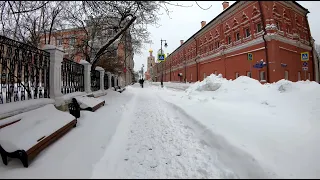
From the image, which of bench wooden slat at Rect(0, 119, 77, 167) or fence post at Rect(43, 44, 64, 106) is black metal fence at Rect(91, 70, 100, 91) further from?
bench wooden slat at Rect(0, 119, 77, 167)

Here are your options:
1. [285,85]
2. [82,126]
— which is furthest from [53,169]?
[285,85]

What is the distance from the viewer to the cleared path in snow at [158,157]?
2664 millimetres

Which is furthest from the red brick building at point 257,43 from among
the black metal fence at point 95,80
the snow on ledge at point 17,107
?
the black metal fence at point 95,80

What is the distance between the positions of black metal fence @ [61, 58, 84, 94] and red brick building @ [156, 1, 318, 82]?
5908 millimetres

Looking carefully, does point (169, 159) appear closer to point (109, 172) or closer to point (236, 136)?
point (109, 172)

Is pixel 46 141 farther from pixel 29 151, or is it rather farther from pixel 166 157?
pixel 166 157

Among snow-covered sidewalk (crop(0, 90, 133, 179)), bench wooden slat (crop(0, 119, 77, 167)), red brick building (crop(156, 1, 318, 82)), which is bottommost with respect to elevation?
snow-covered sidewalk (crop(0, 90, 133, 179))

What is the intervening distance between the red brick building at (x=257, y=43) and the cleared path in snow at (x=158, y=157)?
262cm

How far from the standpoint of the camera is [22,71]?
4914 mm

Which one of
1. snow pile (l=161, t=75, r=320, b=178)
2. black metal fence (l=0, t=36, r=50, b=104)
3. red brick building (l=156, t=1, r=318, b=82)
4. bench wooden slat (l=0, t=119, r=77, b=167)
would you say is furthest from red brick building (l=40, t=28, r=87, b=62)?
snow pile (l=161, t=75, r=320, b=178)

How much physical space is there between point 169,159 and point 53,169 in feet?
6.04

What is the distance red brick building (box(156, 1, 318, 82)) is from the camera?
3.76m

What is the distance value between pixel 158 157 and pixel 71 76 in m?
6.00

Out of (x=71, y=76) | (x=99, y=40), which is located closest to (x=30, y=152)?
(x=71, y=76)
